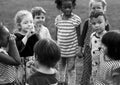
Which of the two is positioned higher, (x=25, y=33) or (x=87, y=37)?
(x=25, y=33)

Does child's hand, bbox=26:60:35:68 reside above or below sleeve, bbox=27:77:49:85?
below

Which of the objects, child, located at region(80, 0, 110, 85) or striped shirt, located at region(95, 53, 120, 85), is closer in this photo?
striped shirt, located at region(95, 53, 120, 85)

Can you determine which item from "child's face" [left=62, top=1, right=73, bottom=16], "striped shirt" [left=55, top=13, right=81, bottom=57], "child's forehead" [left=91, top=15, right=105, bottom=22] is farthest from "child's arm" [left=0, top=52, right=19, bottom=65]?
"child's face" [left=62, top=1, right=73, bottom=16]

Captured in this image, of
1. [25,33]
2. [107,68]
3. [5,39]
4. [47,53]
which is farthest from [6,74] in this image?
[107,68]

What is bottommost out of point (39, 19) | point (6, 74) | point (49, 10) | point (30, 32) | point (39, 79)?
point (49, 10)

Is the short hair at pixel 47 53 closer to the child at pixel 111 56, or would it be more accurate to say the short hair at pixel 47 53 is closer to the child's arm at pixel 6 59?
the child's arm at pixel 6 59

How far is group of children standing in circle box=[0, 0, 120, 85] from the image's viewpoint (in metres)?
2.95

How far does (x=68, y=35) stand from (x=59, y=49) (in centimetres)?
194

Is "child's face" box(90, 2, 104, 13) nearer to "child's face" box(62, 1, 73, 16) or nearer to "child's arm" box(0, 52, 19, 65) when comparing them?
"child's face" box(62, 1, 73, 16)

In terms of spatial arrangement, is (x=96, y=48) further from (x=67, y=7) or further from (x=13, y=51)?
(x=13, y=51)

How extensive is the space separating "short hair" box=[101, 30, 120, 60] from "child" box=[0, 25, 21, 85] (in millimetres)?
1047

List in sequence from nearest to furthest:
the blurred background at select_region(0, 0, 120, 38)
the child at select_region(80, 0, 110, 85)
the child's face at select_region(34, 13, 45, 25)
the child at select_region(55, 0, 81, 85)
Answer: the child's face at select_region(34, 13, 45, 25) < the child at select_region(80, 0, 110, 85) < the child at select_region(55, 0, 81, 85) < the blurred background at select_region(0, 0, 120, 38)

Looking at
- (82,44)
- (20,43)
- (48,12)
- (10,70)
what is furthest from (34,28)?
(48,12)

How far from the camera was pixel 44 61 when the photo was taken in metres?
2.92
